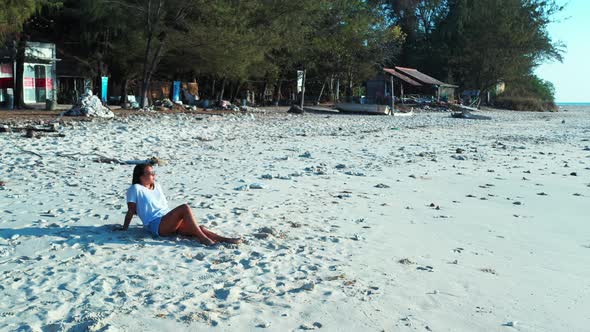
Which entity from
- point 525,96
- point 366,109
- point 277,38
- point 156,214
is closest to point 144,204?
point 156,214

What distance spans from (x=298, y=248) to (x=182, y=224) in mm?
1167

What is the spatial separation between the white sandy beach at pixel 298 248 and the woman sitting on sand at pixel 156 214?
0.13 metres

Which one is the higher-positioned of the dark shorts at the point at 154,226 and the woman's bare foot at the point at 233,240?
A: the dark shorts at the point at 154,226

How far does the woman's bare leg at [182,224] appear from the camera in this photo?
18.4ft

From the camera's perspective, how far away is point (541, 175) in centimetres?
1155

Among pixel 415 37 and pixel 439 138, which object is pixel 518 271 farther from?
pixel 415 37

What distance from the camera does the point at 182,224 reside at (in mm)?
5715

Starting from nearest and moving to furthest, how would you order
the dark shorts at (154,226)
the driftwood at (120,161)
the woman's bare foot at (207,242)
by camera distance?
1. the woman's bare foot at (207,242)
2. the dark shorts at (154,226)
3. the driftwood at (120,161)

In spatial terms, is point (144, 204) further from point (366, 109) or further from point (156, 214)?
point (366, 109)

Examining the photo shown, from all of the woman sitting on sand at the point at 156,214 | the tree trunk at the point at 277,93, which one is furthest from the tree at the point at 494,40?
the woman sitting on sand at the point at 156,214

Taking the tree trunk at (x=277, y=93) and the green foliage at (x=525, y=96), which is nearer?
the tree trunk at (x=277, y=93)

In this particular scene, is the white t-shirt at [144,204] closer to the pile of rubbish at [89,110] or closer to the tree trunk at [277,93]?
the pile of rubbish at [89,110]

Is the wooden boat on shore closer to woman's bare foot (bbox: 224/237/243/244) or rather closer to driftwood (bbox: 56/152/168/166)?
driftwood (bbox: 56/152/168/166)

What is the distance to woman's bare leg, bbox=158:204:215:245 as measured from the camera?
5.62 m
